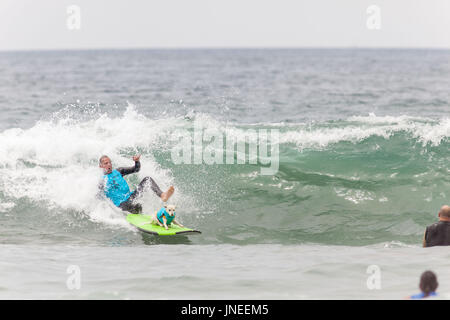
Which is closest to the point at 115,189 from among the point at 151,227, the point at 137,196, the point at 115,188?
the point at 115,188

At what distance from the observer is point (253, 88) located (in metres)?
36.6

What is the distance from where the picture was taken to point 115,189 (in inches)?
454

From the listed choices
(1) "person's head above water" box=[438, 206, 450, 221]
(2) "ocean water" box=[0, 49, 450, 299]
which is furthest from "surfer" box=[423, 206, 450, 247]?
(2) "ocean water" box=[0, 49, 450, 299]

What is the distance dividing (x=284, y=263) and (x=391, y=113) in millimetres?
18166

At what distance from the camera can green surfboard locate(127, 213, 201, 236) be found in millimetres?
9945

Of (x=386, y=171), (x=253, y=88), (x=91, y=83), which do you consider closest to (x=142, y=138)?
(x=386, y=171)

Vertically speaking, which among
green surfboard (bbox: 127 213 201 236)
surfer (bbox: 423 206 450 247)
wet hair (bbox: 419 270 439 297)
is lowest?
green surfboard (bbox: 127 213 201 236)

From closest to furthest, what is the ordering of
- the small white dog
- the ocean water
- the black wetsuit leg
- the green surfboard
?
the ocean water, the green surfboard, the small white dog, the black wetsuit leg

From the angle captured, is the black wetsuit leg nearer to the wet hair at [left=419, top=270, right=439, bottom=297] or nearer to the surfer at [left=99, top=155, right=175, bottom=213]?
the surfer at [left=99, top=155, right=175, bottom=213]

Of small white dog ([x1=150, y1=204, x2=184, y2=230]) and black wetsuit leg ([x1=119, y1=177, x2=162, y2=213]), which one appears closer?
small white dog ([x1=150, y1=204, x2=184, y2=230])

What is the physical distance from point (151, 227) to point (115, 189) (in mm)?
1716

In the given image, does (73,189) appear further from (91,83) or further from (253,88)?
(91,83)

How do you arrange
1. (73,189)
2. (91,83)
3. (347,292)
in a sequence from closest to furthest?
(347,292) → (73,189) → (91,83)

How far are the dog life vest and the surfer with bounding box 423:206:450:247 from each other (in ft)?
19.8
